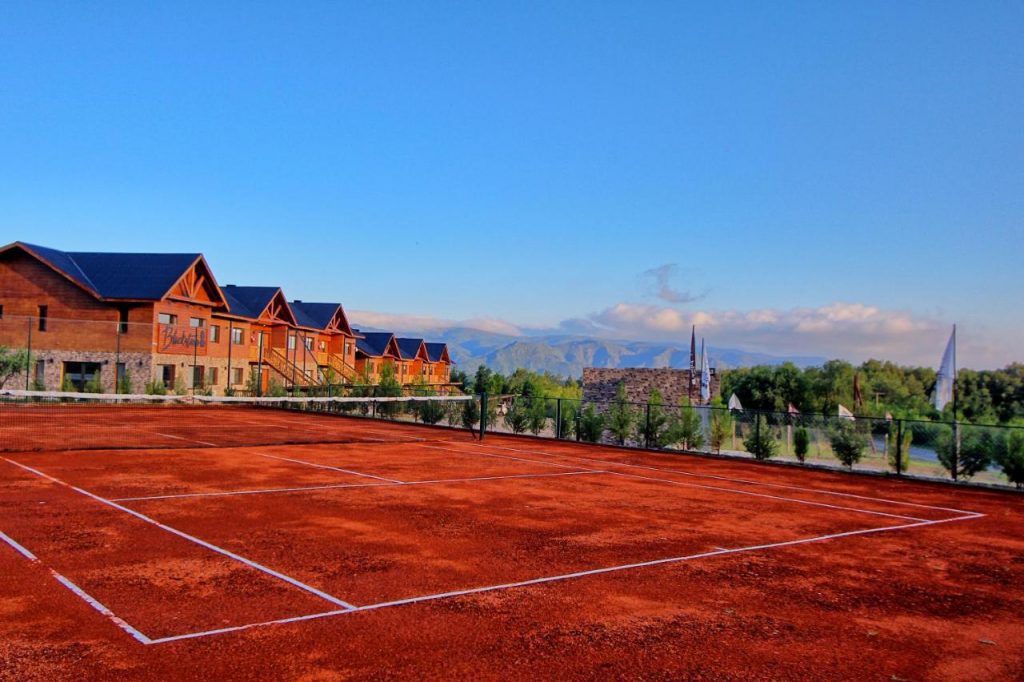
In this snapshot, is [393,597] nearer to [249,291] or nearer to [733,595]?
[733,595]

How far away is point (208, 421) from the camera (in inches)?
1120

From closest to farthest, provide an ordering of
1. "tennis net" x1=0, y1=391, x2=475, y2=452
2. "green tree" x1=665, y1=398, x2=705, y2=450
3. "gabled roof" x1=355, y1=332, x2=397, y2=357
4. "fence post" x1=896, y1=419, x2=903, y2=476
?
"fence post" x1=896, y1=419, x2=903, y2=476
"tennis net" x1=0, y1=391, x2=475, y2=452
"green tree" x1=665, y1=398, x2=705, y2=450
"gabled roof" x1=355, y1=332, x2=397, y2=357

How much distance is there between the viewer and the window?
36844 millimetres

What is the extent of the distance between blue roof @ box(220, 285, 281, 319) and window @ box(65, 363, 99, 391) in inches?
469

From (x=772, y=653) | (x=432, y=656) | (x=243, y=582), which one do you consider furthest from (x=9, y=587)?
(x=772, y=653)

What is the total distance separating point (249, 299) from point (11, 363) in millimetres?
19903

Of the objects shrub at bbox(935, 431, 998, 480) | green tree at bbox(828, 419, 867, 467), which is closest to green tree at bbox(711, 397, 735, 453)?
green tree at bbox(828, 419, 867, 467)

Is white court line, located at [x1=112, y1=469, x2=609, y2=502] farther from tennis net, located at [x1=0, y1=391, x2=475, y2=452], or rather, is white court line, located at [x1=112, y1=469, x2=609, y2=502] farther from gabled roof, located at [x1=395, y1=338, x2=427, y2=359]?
gabled roof, located at [x1=395, y1=338, x2=427, y2=359]

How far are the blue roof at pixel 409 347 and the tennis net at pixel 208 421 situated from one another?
46.5 metres

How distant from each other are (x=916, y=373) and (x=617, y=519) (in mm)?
105881

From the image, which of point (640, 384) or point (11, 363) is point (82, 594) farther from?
point (640, 384)

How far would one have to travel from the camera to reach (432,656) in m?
5.53

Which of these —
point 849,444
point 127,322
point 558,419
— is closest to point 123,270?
point 127,322

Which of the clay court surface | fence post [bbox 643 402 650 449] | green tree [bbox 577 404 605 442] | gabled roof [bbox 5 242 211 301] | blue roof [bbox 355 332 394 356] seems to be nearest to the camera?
the clay court surface
